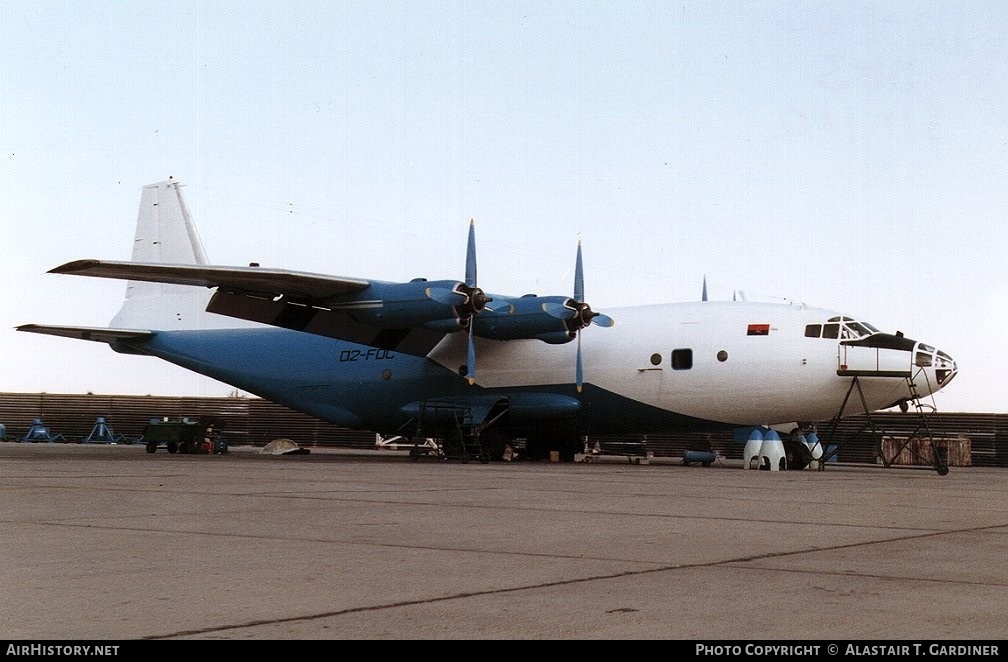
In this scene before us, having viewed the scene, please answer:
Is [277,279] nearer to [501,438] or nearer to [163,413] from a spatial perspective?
[501,438]

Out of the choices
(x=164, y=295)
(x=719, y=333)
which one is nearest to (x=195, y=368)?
(x=164, y=295)

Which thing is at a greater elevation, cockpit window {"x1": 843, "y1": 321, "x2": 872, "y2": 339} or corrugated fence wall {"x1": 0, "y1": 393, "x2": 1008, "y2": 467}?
cockpit window {"x1": 843, "y1": 321, "x2": 872, "y2": 339}

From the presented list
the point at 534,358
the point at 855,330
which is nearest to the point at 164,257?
the point at 534,358

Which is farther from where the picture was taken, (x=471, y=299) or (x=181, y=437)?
(x=181, y=437)

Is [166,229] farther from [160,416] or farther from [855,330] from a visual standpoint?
[855,330]

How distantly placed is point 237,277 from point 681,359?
10.6 meters

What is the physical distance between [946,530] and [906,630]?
17.2 ft

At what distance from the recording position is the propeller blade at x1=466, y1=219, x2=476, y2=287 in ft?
86.3

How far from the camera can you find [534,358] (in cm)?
2756

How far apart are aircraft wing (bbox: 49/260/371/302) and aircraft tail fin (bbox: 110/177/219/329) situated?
8.23 metres

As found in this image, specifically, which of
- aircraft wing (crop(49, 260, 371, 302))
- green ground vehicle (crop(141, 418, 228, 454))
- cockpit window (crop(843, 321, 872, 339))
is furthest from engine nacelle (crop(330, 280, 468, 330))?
green ground vehicle (crop(141, 418, 228, 454))

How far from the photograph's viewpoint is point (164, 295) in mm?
34719

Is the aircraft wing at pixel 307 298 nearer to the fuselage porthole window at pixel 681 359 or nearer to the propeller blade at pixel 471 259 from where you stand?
the propeller blade at pixel 471 259

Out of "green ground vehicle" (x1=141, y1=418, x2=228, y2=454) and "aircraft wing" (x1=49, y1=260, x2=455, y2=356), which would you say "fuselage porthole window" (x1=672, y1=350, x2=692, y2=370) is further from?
"green ground vehicle" (x1=141, y1=418, x2=228, y2=454)
